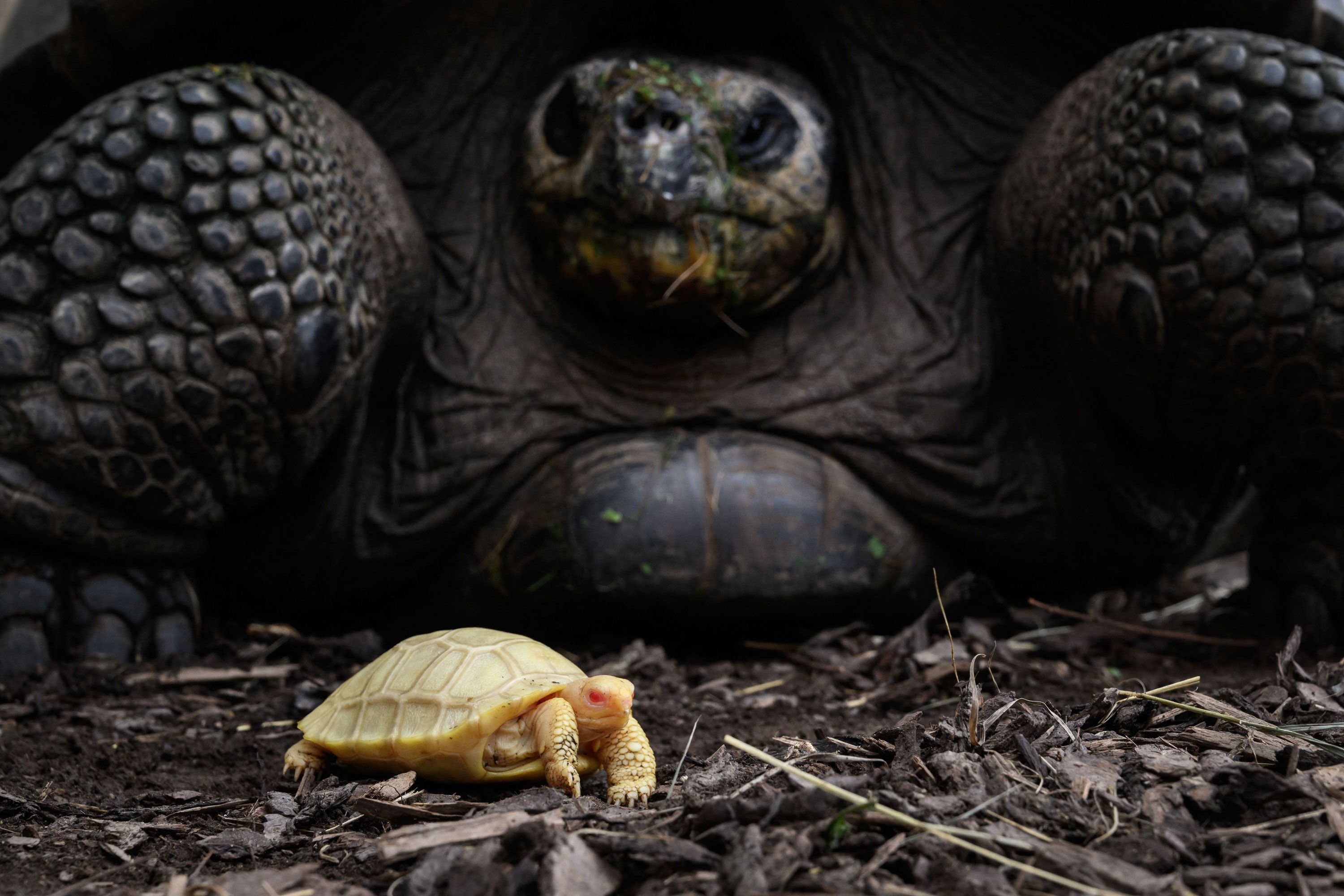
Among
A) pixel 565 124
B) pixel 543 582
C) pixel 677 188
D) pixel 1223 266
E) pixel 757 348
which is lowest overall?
pixel 543 582

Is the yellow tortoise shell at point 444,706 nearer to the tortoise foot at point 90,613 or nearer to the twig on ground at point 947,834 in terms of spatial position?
the twig on ground at point 947,834

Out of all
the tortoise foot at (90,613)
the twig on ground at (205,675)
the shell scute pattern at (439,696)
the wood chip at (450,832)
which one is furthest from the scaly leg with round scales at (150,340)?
the wood chip at (450,832)

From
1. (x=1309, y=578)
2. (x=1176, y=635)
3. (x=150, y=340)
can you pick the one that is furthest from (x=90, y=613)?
(x=1309, y=578)

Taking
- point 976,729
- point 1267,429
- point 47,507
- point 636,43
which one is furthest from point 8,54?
point 1267,429

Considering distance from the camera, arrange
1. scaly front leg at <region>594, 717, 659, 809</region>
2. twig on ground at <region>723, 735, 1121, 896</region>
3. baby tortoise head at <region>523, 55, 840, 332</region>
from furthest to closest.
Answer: baby tortoise head at <region>523, 55, 840, 332</region>, scaly front leg at <region>594, 717, 659, 809</region>, twig on ground at <region>723, 735, 1121, 896</region>

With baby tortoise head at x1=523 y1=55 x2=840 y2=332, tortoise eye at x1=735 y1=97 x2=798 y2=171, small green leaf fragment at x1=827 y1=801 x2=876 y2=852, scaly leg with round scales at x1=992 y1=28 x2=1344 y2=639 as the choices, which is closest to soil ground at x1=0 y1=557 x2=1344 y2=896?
small green leaf fragment at x1=827 y1=801 x2=876 y2=852

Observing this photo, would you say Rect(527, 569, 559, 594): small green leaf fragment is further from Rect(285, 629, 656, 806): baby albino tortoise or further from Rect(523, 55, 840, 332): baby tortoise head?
Rect(285, 629, 656, 806): baby albino tortoise

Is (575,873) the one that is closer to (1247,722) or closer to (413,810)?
(413,810)
